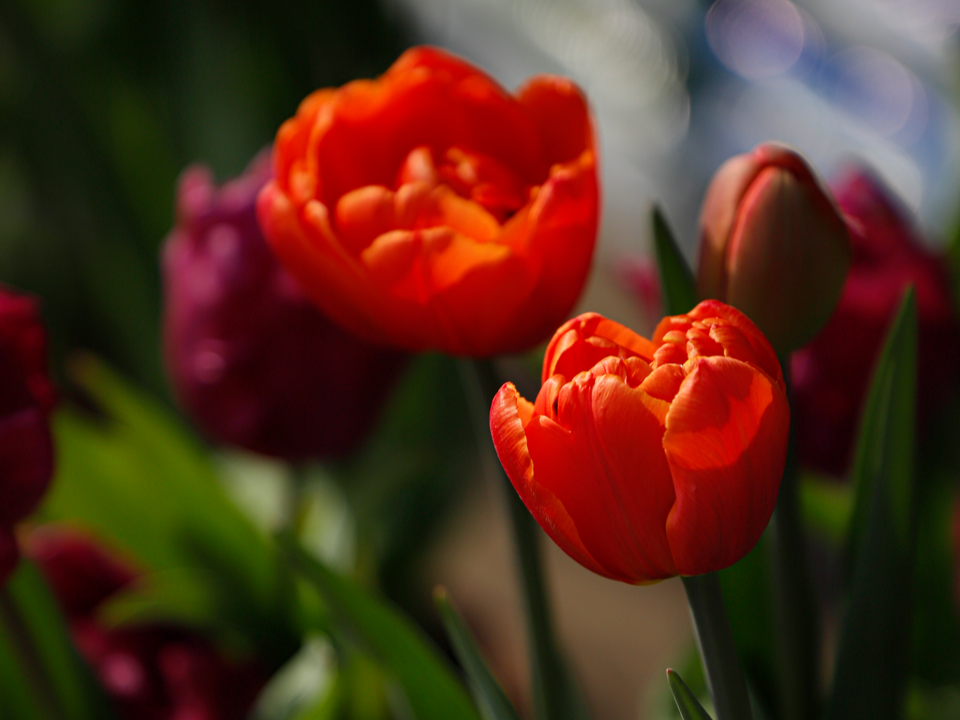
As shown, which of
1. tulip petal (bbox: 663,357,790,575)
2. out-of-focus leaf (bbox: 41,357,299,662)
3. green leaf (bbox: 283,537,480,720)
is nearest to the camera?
tulip petal (bbox: 663,357,790,575)

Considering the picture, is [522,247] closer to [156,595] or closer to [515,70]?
[156,595]

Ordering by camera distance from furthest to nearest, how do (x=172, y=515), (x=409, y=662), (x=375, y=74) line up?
(x=375, y=74) < (x=172, y=515) < (x=409, y=662)

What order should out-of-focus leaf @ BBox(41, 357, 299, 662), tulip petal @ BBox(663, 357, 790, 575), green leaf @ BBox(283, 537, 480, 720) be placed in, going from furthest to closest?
out-of-focus leaf @ BBox(41, 357, 299, 662) < green leaf @ BBox(283, 537, 480, 720) < tulip petal @ BBox(663, 357, 790, 575)

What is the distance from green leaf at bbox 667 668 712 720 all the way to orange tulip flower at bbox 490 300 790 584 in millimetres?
22

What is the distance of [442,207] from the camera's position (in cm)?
19

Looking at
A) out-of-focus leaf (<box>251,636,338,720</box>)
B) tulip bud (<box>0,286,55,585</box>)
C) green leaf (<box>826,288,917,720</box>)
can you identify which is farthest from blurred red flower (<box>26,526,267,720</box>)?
green leaf (<box>826,288,917,720</box>)

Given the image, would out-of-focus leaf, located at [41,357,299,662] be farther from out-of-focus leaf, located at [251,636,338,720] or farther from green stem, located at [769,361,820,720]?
green stem, located at [769,361,820,720]

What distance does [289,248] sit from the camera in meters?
0.20

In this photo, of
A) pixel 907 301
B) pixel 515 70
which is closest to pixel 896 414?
pixel 907 301

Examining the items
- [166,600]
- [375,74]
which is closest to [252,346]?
[166,600]

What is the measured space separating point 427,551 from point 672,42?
52cm

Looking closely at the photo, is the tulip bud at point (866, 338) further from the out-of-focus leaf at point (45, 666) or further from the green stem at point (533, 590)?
the out-of-focus leaf at point (45, 666)

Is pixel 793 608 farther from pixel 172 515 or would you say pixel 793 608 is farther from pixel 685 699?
pixel 172 515

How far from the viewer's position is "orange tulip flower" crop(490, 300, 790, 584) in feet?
0.46
